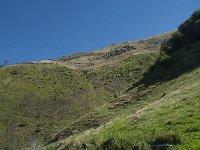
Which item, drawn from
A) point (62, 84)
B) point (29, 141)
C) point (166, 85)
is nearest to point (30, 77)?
point (62, 84)

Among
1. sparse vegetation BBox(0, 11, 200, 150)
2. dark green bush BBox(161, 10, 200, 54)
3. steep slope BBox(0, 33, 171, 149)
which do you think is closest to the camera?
sparse vegetation BBox(0, 11, 200, 150)

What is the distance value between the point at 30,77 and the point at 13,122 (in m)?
35.1

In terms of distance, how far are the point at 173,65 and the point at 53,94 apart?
3174cm

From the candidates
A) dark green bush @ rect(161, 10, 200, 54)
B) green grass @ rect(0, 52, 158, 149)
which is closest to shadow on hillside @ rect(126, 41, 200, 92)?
dark green bush @ rect(161, 10, 200, 54)

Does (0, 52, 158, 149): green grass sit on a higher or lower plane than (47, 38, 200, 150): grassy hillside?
higher

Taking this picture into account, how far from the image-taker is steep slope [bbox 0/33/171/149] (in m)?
71.6

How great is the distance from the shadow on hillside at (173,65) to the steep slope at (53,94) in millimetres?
7374

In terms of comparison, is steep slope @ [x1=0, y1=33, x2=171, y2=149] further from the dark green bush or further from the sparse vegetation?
the dark green bush

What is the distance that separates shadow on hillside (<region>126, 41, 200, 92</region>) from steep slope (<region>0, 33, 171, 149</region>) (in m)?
7.37

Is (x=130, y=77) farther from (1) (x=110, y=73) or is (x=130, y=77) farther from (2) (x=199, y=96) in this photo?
(2) (x=199, y=96)

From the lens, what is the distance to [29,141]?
66125 millimetres

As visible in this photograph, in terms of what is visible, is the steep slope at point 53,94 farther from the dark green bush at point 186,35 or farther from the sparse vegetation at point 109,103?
the dark green bush at point 186,35

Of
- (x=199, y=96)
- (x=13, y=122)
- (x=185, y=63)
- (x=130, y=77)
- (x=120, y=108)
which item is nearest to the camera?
(x=199, y=96)

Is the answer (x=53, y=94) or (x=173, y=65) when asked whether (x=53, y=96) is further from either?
(x=173, y=65)
